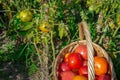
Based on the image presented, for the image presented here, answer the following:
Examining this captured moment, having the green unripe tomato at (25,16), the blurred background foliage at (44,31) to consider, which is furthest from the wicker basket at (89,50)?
the green unripe tomato at (25,16)

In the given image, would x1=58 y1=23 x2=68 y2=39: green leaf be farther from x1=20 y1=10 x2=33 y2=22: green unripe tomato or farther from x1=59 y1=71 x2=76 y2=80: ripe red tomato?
Answer: x1=59 y1=71 x2=76 y2=80: ripe red tomato

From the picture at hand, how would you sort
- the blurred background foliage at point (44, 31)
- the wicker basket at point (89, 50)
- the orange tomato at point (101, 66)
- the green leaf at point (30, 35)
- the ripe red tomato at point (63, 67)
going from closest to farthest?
the wicker basket at point (89, 50), the orange tomato at point (101, 66), the ripe red tomato at point (63, 67), the blurred background foliage at point (44, 31), the green leaf at point (30, 35)

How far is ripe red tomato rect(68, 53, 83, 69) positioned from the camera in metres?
2.45

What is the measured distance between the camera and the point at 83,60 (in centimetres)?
256

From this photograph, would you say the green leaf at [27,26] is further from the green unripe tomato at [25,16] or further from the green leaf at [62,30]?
the green leaf at [62,30]

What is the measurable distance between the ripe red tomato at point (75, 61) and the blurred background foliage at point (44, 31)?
0.22 m

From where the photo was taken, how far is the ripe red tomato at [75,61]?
8.03 ft

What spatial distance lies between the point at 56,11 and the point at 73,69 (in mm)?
589

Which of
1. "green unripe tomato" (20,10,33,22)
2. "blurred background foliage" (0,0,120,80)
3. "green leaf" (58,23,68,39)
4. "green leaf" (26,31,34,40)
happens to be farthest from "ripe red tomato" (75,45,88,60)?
"green unripe tomato" (20,10,33,22)

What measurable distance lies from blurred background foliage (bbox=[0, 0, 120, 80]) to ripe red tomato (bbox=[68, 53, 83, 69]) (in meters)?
0.22

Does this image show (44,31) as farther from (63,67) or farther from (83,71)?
(83,71)

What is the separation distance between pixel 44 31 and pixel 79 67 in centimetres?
55

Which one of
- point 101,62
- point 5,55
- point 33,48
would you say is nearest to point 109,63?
point 101,62

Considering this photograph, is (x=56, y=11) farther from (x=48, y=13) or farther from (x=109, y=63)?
(x=109, y=63)
